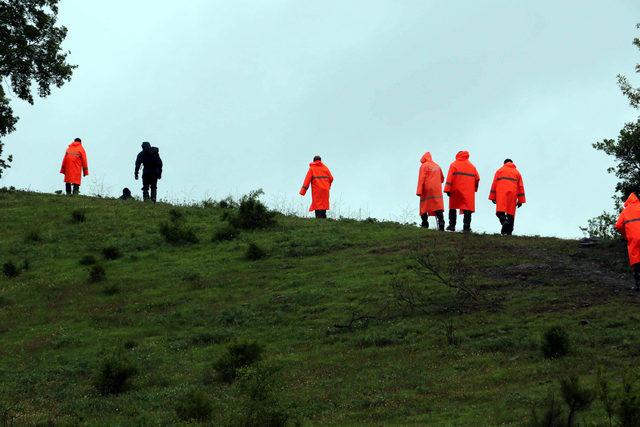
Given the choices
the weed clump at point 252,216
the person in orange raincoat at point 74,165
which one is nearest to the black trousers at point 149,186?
the person in orange raincoat at point 74,165

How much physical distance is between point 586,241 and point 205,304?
32.5 ft

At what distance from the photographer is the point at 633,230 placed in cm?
Answer: 2322

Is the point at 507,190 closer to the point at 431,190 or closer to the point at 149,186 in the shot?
the point at 431,190

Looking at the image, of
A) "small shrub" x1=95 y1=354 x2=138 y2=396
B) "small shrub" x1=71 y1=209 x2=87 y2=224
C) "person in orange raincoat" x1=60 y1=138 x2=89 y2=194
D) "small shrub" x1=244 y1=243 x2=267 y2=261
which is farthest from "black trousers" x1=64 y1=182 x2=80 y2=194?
"small shrub" x1=95 y1=354 x2=138 y2=396

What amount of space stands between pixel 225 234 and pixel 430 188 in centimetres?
599

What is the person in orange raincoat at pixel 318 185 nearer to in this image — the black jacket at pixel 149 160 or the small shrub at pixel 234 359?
the black jacket at pixel 149 160

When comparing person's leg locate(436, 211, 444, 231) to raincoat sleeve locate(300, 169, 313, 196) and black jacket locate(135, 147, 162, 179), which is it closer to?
raincoat sleeve locate(300, 169, 313, 196)

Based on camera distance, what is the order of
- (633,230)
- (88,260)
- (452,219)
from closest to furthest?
(633,230) < (88,260) < (452,219)

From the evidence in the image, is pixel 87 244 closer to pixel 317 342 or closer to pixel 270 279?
pixel 270 279

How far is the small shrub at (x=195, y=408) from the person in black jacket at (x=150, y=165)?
70.9 ft

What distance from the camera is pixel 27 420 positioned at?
16891 millimetres

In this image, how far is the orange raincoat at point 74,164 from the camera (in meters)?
39.9

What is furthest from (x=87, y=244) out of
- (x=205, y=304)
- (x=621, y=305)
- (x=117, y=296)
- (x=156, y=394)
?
(x=621, y=305)

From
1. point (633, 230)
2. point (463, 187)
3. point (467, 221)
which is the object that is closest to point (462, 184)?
point (463, 187)
